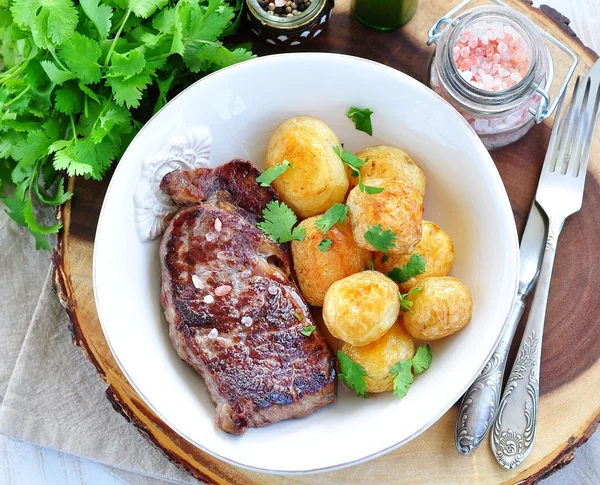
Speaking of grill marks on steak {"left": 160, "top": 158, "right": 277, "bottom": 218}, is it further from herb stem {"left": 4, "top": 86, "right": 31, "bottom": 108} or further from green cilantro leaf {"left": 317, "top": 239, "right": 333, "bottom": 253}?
herb stem {"left": 4, "top": 86, "right": 31, "bottom": 108}

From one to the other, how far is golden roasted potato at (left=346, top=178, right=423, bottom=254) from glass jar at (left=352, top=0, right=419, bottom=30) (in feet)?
2.72

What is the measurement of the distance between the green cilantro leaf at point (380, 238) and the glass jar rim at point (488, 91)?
696 millimetres

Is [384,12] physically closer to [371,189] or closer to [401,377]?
[371,189]

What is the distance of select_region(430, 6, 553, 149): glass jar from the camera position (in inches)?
90.1

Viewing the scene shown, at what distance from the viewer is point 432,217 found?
2363 mm

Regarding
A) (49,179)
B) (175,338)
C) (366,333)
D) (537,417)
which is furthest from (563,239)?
(49,179)

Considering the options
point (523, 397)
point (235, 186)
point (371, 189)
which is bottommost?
point (523, 397)

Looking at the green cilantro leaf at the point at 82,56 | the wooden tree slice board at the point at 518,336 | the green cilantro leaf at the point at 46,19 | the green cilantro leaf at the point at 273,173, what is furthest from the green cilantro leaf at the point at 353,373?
the green cilantro leaf at the point at 46,19

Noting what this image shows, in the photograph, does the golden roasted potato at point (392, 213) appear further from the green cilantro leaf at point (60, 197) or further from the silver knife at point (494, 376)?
the green cilantro leaf at point (60, 197)

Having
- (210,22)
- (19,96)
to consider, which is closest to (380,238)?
(210,22)

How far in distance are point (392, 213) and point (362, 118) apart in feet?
1.62

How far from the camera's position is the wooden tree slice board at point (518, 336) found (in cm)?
236

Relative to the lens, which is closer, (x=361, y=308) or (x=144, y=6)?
(x=361, y=308)

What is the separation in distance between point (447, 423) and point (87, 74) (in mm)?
1753
